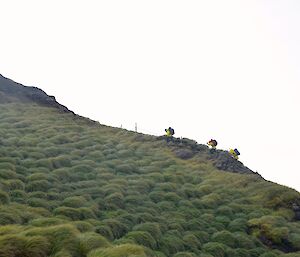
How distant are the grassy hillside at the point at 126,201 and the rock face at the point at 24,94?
6.43 metres

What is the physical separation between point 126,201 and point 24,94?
21.3 metres

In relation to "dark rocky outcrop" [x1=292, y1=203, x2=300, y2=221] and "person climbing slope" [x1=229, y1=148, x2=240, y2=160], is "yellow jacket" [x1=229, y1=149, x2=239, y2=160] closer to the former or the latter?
"person climbing slope" [x1=229, y1=148, x2=240, y2=160]

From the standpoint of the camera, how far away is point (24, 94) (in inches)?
1405

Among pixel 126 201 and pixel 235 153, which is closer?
pixel 126 201

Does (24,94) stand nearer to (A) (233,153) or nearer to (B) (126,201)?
(A) (233,153)

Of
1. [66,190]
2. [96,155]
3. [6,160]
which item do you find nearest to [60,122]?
[96,155]

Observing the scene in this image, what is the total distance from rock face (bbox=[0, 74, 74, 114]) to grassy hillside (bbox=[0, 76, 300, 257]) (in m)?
6.43

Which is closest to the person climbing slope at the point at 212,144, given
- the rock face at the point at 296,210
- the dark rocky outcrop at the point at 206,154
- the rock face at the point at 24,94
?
the dark rocky outcrop at the point at 206,154

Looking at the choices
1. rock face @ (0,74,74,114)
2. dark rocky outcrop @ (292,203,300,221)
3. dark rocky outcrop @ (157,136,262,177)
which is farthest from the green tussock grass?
rock face @ (0,74,74,114)

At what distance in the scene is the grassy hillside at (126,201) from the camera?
10.4 m

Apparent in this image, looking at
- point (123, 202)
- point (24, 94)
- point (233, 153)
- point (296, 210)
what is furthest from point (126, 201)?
point (24, 94)

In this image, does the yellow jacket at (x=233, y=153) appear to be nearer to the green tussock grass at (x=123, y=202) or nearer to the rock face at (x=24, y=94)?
the green tussock grass at (x=123, y=202)

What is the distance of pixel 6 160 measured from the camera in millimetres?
18188

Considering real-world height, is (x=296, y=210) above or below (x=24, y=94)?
below
